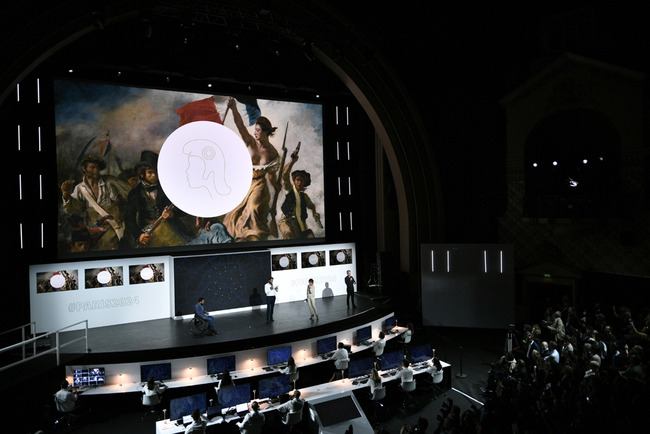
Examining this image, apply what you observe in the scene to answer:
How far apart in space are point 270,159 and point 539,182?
9917 millimetres

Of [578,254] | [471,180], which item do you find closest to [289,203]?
[471,180]

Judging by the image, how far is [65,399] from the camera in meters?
9.50

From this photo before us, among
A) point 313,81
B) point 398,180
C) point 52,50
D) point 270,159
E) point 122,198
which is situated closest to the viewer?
point 52,50

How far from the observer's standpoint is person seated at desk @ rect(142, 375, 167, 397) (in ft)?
32.6

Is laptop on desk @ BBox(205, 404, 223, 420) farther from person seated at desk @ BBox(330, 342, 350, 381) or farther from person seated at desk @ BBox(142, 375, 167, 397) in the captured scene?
person seated at desk @ BBox(330, 342, 350, 381)

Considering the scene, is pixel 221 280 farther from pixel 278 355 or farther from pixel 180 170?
pixel 278 355

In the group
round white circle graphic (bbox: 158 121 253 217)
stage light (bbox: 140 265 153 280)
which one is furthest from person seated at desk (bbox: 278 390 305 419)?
round white circle graphic (bbox: 158 121 253 217)

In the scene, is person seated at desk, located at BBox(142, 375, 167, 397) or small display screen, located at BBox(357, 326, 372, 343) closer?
person seated at desk, located at BBox(142, 375, 167, 397)

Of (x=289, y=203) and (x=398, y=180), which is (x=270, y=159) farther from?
(x=398, y=180)

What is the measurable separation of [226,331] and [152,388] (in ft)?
9.94

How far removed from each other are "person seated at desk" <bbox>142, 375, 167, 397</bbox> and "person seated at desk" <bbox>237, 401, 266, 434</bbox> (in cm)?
261

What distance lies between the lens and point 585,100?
1505 centimetres

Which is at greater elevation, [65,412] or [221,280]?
[221,280]

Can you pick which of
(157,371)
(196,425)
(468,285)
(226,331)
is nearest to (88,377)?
(157,371)
